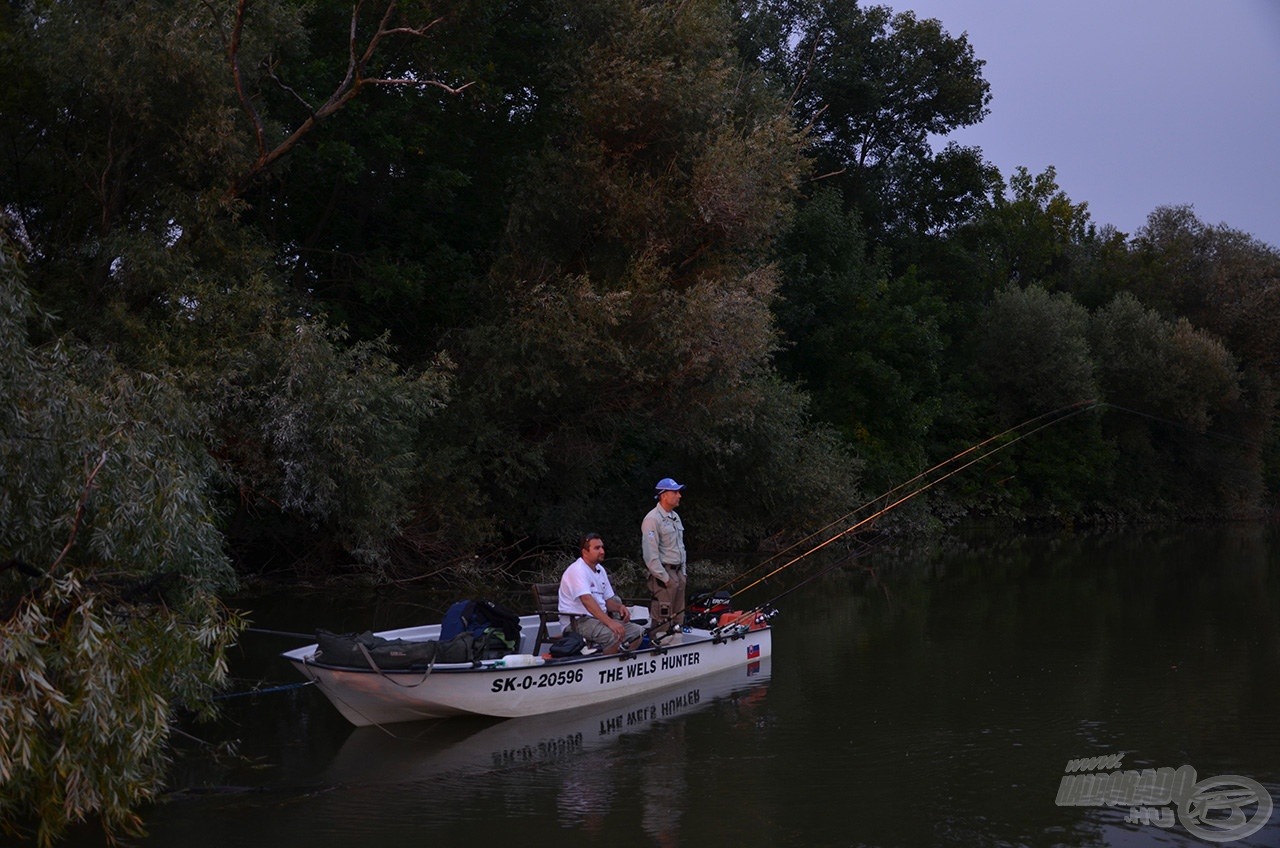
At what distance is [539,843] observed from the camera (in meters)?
8.05

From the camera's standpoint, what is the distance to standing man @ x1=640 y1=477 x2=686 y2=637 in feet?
44.9

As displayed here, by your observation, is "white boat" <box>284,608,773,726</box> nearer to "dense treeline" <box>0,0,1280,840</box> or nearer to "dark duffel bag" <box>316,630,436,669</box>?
"dark duffel bag" <box>316,630,436,669</box>

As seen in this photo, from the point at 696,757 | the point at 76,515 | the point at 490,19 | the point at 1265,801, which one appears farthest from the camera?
the point at 490,19

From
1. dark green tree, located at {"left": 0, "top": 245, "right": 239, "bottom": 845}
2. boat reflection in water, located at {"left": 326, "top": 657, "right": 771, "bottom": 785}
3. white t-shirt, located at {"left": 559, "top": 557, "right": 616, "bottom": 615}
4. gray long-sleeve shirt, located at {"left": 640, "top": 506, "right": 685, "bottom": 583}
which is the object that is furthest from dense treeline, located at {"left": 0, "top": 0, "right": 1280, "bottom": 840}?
gray long-sleeve shirt, located at {"left": 640, "top": 506, "right": 685, "bottom": 583}

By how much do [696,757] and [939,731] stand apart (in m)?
2.36

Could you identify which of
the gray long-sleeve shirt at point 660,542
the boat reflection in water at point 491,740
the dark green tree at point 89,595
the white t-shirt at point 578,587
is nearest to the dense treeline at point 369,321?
the dark green tree at point 89,595

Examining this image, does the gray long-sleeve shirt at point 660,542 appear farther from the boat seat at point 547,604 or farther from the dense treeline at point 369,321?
the dense treeline at point 369,321

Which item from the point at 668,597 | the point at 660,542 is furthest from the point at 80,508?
the point at 668,597

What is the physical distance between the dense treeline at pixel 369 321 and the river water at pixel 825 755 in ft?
4.72

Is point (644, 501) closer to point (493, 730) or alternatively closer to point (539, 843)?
point (493, 730)

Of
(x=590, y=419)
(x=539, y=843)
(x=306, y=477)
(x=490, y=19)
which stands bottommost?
(x=539, y=843)

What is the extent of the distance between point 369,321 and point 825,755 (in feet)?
46.2

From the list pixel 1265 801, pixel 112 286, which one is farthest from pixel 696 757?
pixel 112 286

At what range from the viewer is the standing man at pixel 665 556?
1370 centimetres
